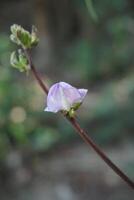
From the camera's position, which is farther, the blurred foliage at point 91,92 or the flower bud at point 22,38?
the blurred foliage at point 91,92

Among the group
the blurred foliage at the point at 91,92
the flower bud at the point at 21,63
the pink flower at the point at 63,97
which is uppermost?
the blurred foliage at the point at 91,92

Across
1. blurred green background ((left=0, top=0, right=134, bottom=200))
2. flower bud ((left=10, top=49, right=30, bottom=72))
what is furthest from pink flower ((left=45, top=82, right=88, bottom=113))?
blurred green background ((left=0, top=0, right=134, bottom=200))

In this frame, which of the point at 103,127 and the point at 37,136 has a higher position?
the point at 103,127

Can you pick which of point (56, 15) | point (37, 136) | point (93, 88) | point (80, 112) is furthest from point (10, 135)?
point (56, 15)

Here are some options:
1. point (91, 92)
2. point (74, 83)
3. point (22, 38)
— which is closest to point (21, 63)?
point (22, 38)

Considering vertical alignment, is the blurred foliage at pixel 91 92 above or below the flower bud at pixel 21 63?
above

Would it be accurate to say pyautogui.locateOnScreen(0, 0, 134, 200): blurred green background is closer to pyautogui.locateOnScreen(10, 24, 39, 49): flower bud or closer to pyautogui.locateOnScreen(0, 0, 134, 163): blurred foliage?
pyautogui.locateOnScreen(0, 0, 134, 163): blurred foliage

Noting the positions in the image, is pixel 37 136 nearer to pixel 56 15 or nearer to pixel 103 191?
pixel 103 191

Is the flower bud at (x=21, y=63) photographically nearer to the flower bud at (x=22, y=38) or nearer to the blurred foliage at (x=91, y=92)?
the flower bud at (x=22, y=38)

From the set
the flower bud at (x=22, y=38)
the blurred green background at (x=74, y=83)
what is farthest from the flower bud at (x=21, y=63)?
the blurred green background at (x=74, y=83)
